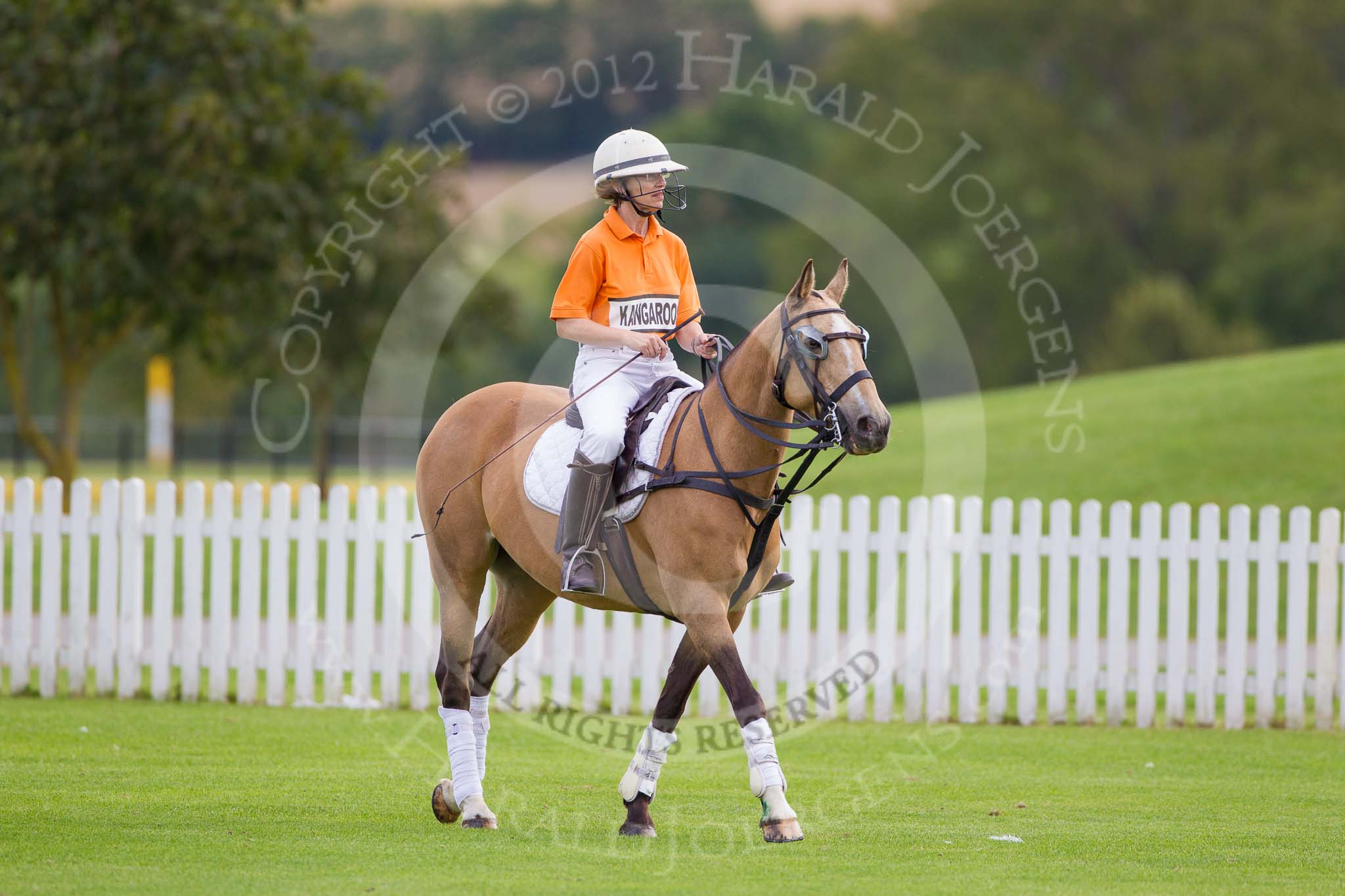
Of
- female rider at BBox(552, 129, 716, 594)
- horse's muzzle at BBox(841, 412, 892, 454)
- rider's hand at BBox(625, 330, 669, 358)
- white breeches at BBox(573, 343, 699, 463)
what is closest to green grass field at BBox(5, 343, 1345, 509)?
white breeches at BBox(573, 343, 699, 463)

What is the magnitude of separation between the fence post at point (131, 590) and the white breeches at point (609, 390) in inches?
208

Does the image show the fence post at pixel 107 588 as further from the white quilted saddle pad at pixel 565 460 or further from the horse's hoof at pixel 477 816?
the horse's hoof at pixel 477 816

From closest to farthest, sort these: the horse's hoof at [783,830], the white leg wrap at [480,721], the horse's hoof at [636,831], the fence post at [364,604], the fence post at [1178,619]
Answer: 1. the horse's hoof at [783,830]
2. the horse's hoof at [636,831]
3. the white leg wrap at [480,721]
4. the fence post at [1178,619]
5. the fence post at [364,604]

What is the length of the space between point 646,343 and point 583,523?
2.89 feet

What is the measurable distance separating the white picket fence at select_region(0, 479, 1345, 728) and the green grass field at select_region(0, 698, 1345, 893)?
1.44 feet

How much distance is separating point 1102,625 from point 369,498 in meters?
7.52

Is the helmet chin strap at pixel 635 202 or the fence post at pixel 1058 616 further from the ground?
the helmet chin strap at pixel 635 202

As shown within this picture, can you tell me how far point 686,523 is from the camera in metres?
6.34

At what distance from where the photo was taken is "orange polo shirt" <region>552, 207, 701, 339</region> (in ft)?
21.9

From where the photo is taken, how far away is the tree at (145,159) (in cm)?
1543

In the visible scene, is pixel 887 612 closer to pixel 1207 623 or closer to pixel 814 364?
pixel 1207 623

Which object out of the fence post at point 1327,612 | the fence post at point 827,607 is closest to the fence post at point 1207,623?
the fence post at point 1327,612

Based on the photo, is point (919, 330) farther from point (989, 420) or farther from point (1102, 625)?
point (1102, 625)

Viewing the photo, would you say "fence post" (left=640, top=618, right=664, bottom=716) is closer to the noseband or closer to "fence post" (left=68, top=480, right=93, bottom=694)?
"fence post" (left=68, top=480, right=93, bottom=694)
